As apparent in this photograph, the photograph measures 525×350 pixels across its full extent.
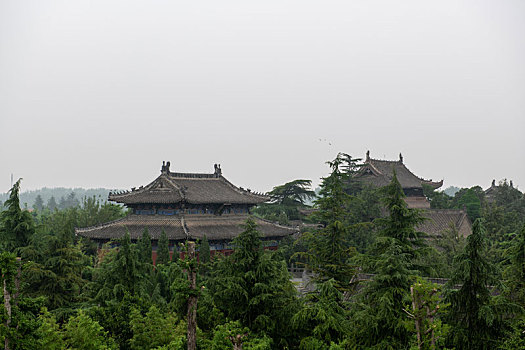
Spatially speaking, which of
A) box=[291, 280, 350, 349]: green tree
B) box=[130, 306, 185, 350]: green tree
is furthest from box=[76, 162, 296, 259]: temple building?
box=[291, 280, 350, 349]: green tree

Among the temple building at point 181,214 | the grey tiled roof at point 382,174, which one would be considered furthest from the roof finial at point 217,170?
the grey tiled roof at point 382,174

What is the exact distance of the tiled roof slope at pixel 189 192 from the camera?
3544 cm

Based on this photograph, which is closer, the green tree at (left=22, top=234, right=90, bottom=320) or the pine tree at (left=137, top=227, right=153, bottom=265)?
the green tree at (left=22, top=234, right=90, bottom=320)

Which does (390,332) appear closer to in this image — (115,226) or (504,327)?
(504,327)

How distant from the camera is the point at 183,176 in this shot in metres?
40.2

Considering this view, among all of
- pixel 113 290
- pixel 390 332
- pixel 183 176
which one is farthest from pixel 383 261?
pixel 183 176

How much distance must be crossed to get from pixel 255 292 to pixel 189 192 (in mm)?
25734

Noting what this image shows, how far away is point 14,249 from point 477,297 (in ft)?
55.6

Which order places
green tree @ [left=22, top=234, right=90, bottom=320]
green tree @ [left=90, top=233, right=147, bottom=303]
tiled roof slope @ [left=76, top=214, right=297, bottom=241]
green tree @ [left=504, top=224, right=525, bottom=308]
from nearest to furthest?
1. green tree @ [left=504, top=224, right=525, bottom=308]
2. green tree @ [left=90, top=233, right=147, bottom=303]
3. green tree @ [left=22, top=234, right=90, bottom=320]
4. tiled roof slope @ [left=76, top=214, right=297, bottom=241]

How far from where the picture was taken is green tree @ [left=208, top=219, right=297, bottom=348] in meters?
12.0

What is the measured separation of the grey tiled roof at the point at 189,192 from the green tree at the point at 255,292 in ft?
75.2

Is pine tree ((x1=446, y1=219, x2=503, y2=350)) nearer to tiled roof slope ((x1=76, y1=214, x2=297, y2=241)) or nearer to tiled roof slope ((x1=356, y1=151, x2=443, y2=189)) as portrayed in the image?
tiled roof slope ((x1=76, y1=214, x2=297, y2=241))

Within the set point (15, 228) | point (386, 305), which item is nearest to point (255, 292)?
point (386, 305)

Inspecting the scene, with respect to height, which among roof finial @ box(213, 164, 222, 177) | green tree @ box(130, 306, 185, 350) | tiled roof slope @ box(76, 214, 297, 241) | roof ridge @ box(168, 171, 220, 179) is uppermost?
roof finial @ box(213, 164, 222, 177)
